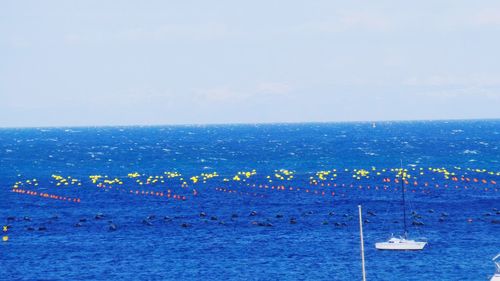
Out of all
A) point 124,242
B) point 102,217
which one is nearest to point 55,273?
point 124,242

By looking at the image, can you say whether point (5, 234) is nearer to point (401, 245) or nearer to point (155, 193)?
point (155, 193)

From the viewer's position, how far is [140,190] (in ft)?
511

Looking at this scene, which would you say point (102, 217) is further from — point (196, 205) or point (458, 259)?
point (458, 259)

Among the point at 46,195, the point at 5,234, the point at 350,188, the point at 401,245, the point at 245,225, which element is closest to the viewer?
the point at 401,245

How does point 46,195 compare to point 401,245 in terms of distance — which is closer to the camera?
point 401,245

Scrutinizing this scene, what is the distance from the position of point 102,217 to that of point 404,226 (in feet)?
141

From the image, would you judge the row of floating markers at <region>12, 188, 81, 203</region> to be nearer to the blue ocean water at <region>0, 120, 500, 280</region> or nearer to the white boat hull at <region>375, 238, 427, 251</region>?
the blue ocean water at <region>0, 120, 500, 280</region>

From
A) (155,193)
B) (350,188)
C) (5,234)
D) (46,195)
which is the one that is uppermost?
(46,195)

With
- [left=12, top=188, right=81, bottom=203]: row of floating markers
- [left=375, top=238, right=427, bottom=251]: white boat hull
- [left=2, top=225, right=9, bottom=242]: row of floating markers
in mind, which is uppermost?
[left=12, top=188, right=81, bottom=203]: row of floating markers

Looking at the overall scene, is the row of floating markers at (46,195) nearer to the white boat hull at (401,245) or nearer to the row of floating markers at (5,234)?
the row of floating markers at (5,234)

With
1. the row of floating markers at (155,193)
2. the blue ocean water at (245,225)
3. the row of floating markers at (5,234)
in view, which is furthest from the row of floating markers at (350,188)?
the row of floating markers at (5,234)

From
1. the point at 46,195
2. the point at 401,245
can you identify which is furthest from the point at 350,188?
the point at 401,245

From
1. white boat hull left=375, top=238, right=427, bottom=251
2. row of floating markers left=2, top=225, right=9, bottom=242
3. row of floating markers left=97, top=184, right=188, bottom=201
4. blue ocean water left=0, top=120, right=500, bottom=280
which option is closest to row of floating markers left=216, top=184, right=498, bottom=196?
blue ocean water left=0, top=120, right=500, bottom=280

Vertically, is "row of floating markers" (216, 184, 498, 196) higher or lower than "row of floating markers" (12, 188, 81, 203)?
lower
